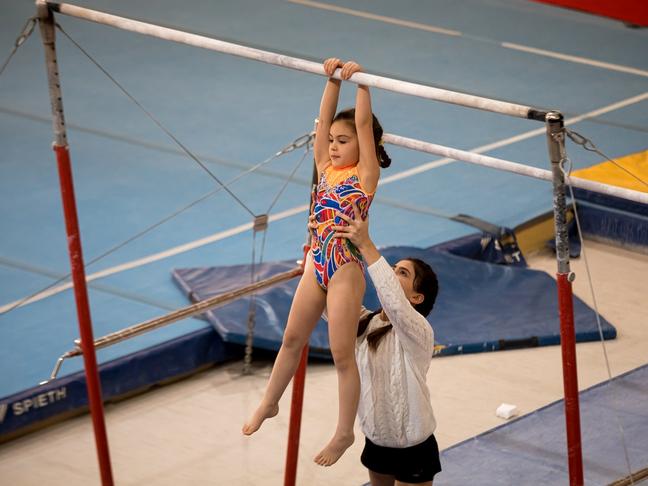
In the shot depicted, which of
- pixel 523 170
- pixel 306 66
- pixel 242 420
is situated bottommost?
pixel 242 420

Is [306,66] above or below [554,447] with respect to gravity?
above

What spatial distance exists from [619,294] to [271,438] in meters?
2.20

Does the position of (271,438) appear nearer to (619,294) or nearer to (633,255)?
(619,294)

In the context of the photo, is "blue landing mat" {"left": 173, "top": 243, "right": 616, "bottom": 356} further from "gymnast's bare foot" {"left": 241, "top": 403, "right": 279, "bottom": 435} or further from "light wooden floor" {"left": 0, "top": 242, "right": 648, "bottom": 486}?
"gymnast's bare foot" {"left": 241, "top": 403, "right": 279, "bottom": 435}

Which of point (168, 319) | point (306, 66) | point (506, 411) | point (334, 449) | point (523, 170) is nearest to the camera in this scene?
point (306, 66)

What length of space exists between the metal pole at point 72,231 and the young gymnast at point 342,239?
2.16 ft

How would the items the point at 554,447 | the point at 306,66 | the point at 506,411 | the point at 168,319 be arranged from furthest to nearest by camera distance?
the point at 506,411 → the point at 554,447 → the point at 168,319 → the point at 306,66

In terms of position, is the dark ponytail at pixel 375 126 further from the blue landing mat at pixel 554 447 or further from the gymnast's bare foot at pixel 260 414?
the blue landing mat at pixel 554 447

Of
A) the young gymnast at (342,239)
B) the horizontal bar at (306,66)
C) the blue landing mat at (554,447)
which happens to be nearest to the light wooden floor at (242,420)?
the blue landing mat at (554,447)

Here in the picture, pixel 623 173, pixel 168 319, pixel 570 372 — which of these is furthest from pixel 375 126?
pixel 623 173

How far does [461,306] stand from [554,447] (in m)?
1.44

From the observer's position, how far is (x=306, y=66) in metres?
3.42

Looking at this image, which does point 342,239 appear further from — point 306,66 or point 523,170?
point 523,170

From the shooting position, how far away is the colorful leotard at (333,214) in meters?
3.43
